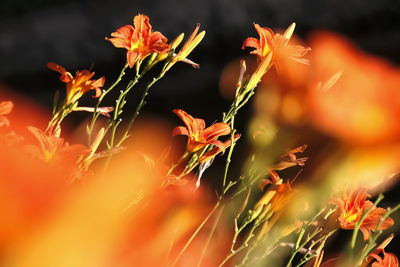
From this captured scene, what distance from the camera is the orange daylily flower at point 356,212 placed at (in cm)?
36

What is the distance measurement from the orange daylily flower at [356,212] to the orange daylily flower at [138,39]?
0.52 feet

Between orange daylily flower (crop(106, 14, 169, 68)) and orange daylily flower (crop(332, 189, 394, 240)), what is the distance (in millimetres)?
159

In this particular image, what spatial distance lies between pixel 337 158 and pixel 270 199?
0.38 feet

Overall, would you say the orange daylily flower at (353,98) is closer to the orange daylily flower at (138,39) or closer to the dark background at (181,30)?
the orange daylily flower at (138,39)

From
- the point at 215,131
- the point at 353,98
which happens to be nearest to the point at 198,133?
the point at 215,131

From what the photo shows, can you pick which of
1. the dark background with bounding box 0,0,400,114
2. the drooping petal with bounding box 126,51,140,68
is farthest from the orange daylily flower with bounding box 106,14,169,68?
the dark background with bounding box 0,0,400,114

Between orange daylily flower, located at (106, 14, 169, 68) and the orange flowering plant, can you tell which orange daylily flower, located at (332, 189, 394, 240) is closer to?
the orange flowering plant

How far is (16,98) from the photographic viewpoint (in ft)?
5.10

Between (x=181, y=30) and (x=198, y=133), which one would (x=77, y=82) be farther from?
(x=181, y=30)

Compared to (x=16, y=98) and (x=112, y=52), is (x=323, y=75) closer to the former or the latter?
(x=16, y=98)

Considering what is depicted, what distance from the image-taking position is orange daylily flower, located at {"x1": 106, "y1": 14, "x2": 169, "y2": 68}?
0.39 metres

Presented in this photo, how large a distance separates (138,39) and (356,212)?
0.19 metres

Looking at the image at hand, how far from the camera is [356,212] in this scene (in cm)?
37

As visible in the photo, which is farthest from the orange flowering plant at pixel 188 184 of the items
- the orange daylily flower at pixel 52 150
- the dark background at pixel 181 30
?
the dark background at pixel 181 30
